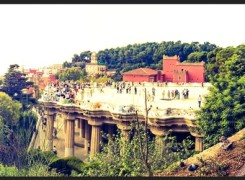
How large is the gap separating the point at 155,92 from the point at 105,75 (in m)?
8.97

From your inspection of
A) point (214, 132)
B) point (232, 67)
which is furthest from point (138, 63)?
point (214, 132)

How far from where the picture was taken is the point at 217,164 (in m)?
9.78

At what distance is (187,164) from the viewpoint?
10.3m

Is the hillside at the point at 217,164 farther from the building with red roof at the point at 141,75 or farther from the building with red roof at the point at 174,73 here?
the building with red roof at the point at 174,73

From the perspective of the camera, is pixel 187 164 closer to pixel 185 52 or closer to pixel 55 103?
pixel 55 103

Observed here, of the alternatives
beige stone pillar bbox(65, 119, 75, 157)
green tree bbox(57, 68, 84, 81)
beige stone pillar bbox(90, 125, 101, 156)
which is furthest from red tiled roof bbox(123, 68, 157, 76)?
beige stone pillar bbox(90, 125, 101, 156)

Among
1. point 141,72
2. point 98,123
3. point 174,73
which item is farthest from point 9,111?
point 174,73

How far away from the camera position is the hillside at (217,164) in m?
9.70

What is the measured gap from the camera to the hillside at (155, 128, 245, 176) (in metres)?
9.70

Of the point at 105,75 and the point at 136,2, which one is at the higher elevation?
the point at 136,2

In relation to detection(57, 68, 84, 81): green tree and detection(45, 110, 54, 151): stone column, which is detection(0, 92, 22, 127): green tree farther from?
detection(57, 68, 84, 81): green tree

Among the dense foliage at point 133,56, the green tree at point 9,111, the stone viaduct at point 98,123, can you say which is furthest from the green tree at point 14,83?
the dense foliage at point 133,56

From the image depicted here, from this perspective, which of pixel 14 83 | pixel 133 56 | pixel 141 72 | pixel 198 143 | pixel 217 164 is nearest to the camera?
pixel 217 164

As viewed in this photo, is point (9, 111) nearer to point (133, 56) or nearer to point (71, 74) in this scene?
point (71, 74)
